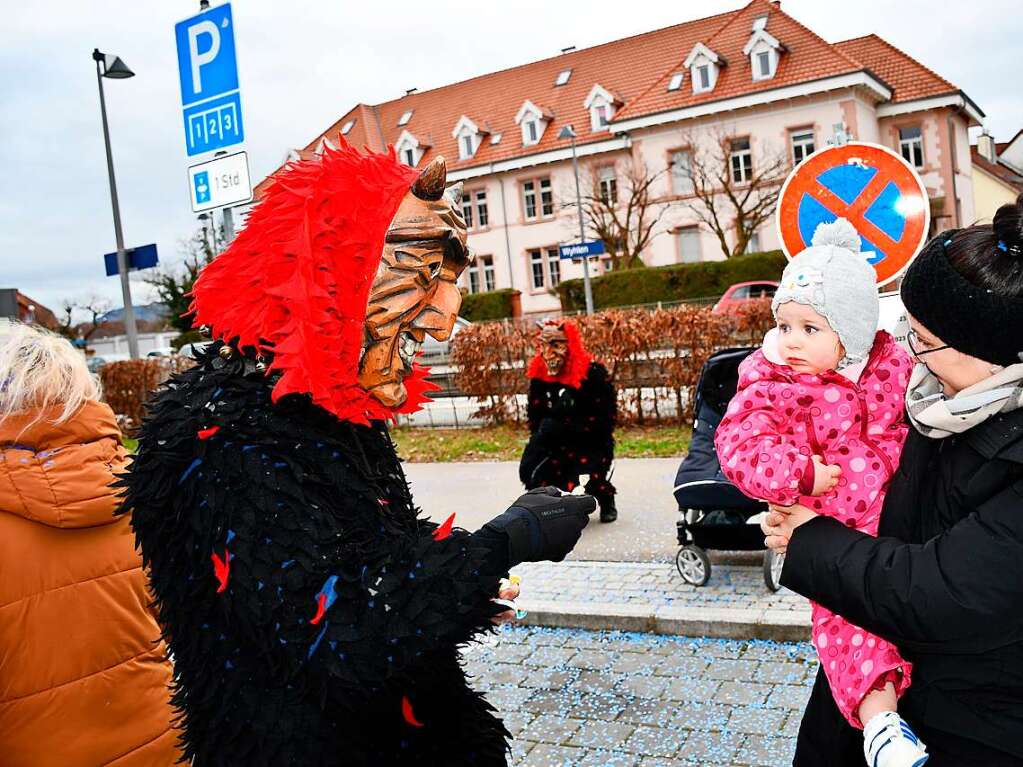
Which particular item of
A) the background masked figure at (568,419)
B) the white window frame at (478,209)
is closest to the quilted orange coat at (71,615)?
the background masked figure at (568,419)

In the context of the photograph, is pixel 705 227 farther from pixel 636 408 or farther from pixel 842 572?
pixel 842 572

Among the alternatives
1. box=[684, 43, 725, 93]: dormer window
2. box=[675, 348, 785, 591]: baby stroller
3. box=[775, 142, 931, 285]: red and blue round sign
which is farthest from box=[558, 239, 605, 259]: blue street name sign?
box=[684, 43, 725, 93]: dormer window

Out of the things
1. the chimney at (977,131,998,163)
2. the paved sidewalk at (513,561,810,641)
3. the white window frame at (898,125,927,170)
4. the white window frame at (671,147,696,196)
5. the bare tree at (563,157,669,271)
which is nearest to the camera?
the paved sidewalk at (513,561,810,641)

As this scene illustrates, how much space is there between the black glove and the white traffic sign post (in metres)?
4.06

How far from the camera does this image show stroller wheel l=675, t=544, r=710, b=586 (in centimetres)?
571

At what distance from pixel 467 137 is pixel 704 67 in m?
12.6

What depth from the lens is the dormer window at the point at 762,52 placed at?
34.8m

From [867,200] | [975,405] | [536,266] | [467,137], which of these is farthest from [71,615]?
[467,137]

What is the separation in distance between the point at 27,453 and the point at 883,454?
A: 2.21 m

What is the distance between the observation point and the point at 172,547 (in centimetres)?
192

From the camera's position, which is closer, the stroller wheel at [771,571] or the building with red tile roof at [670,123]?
the stroller wheel at [771,571]

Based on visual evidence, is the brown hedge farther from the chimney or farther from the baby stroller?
the chimney

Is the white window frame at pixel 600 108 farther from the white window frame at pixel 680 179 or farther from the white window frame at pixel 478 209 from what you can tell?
the white window frame at pixel 478 209

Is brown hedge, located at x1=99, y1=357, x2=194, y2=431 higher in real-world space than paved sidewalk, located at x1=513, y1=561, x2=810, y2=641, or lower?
higher
